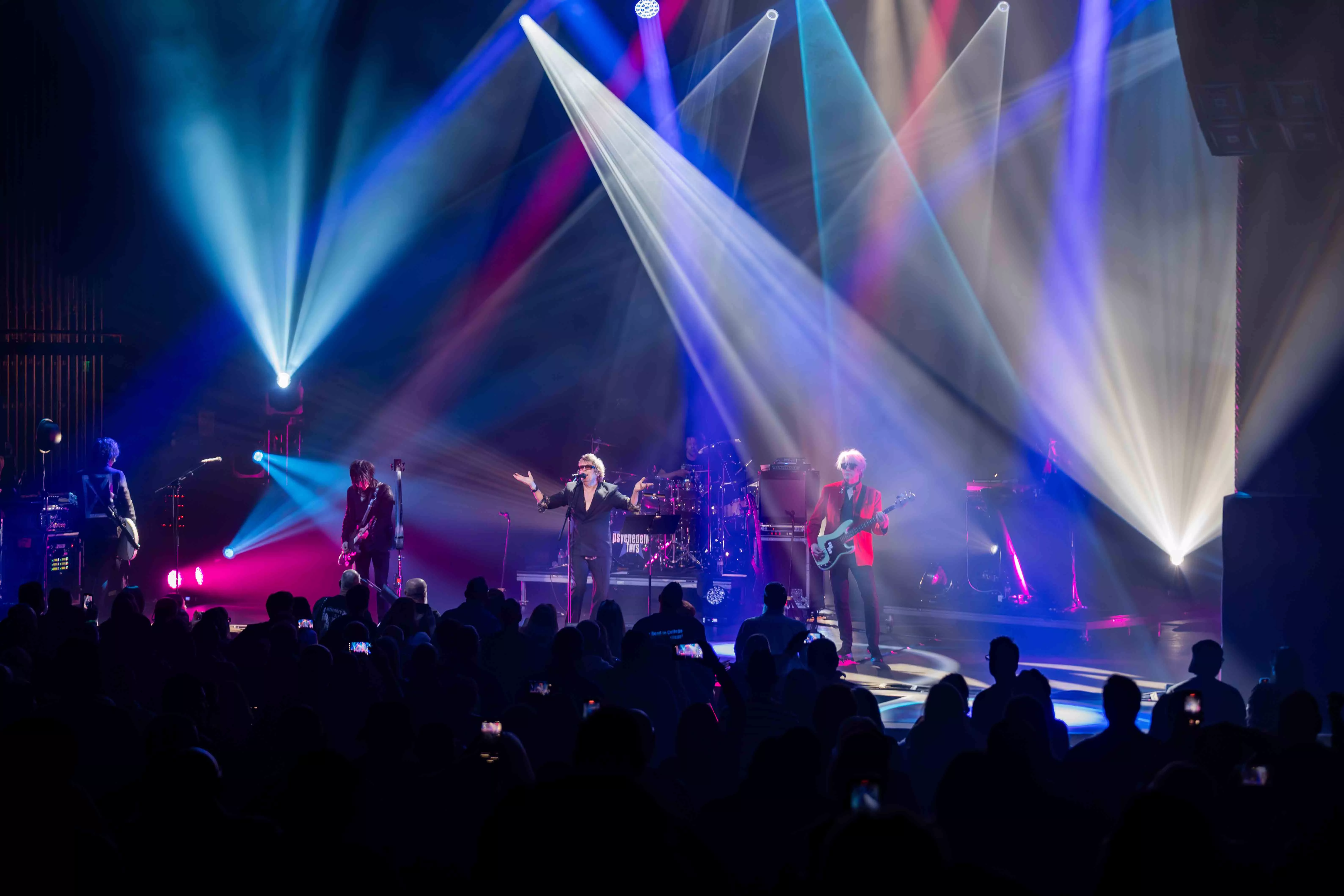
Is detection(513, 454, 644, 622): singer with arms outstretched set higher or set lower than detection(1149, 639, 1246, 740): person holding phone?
higher

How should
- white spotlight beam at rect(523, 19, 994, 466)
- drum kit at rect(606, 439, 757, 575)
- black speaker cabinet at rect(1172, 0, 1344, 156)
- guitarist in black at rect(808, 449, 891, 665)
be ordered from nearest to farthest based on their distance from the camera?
black speaker cabinet at rect(1172, 0, 1344, 156)
guitarist in black at rect(808, 449, 891, 665)
drum kit at rect(606, 439, 757, 575)
white spotlight beam at rect(523, 19, 994, 466)

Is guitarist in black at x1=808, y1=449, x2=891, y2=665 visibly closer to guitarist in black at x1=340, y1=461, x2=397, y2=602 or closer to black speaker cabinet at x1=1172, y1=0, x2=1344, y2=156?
black speaker cabinet at x1=1172, y1=0, x2=1344, y2=156

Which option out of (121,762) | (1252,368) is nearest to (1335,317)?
(1252,368)

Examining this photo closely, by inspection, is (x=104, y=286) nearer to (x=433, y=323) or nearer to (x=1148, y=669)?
(x=433, y=323)

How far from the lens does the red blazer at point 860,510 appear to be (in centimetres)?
1007

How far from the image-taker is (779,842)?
3.21 metres

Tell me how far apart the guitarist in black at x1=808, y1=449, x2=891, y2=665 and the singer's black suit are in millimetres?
2383

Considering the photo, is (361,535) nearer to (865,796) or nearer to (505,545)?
(505,545)

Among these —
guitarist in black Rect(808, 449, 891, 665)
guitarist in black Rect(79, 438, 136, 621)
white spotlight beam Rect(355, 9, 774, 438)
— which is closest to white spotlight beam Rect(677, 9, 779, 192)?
white spotlight beam Rect(355, 9, 774, 438)

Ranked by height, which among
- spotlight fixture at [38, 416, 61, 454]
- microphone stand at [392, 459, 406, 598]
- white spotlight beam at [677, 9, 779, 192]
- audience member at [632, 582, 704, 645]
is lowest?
audience member at [632, 582, 704, 645]

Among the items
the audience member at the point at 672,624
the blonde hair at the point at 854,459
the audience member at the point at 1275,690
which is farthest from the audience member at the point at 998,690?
the blonde hair at the point at 854,459

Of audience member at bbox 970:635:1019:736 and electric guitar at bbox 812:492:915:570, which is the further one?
electric guitar at bbox 812:492:915:570

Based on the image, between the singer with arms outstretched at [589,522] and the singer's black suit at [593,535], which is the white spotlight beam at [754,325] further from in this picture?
the singer's black suit at [593,535]

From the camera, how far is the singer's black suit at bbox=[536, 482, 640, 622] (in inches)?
449
